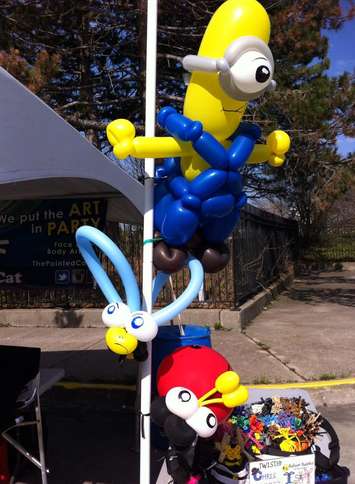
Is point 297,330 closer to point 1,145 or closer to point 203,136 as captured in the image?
point 203,136

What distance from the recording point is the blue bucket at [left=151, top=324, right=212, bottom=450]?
3648mm

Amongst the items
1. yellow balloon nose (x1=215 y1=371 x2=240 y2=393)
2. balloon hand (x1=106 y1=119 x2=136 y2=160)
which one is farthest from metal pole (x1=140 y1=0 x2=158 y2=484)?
yellow balloon nose (x1=215 y1=371 x2=240 y2=393)

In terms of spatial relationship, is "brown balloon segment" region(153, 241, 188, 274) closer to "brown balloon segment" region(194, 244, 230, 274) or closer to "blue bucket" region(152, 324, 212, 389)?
"brown balloon segment" region(194, 244, 230, 274)

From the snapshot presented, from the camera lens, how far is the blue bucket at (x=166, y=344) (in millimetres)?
3648

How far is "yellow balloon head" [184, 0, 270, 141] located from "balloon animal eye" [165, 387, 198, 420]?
142 centimetres

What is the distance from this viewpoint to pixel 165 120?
115 inches

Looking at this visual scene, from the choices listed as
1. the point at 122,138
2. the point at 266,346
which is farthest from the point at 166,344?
the point at 266,346

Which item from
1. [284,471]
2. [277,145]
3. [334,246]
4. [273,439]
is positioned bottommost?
[284,471]

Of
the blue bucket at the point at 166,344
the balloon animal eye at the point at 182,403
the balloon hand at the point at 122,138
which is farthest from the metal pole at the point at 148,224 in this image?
the blue bucket at the point at 166,344

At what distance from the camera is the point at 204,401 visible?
274 centimetres

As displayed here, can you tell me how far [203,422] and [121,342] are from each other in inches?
22.9

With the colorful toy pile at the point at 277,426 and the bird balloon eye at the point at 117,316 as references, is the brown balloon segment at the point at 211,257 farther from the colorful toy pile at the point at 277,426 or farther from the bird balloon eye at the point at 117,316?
the colorful toy pile at the point at 277,426

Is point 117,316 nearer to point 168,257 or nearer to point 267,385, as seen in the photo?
point 168,257

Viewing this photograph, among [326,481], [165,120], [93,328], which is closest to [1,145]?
[165,120]
